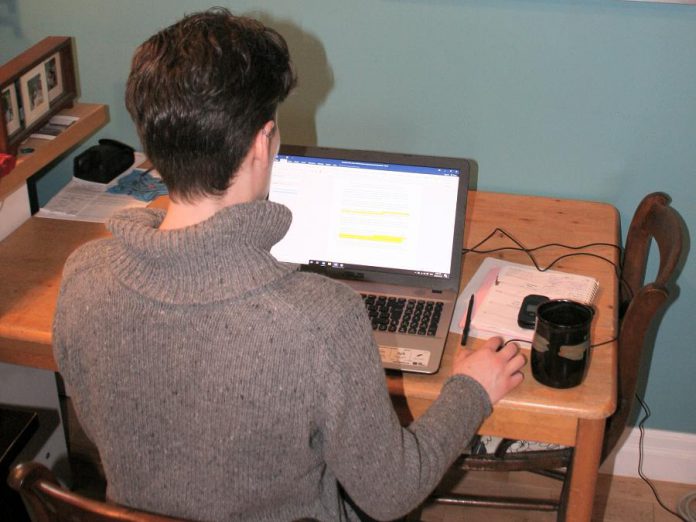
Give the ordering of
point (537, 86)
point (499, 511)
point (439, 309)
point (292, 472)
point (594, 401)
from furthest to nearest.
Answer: point (499, 511) < point (537, 86) < point (439, 309) < point (594, 401) < point (292, 472)

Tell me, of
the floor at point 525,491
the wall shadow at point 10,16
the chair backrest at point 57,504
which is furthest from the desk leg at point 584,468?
the wall shadow at point 10,16

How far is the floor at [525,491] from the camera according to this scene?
7.07ft

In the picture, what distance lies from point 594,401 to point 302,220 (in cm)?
68

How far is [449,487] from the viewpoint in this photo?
7.38 ft

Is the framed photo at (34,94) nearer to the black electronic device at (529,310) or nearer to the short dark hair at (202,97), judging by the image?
the short dark hair at (202,97)

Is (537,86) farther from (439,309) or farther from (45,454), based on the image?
(45,454)

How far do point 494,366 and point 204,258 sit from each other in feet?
1.90

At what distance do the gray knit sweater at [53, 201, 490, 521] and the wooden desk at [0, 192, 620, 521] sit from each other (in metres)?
0.32

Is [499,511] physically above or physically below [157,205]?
below

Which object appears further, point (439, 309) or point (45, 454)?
point (45, 454)

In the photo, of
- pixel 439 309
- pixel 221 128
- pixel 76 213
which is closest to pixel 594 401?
pixel 439 309

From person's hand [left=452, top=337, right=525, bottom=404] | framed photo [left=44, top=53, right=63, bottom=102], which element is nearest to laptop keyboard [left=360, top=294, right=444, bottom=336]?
person's hand [left=452, top=337, right=525, bottom=404]

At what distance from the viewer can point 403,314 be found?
1.62m

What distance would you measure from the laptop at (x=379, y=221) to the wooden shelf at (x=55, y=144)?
0.54 meters
